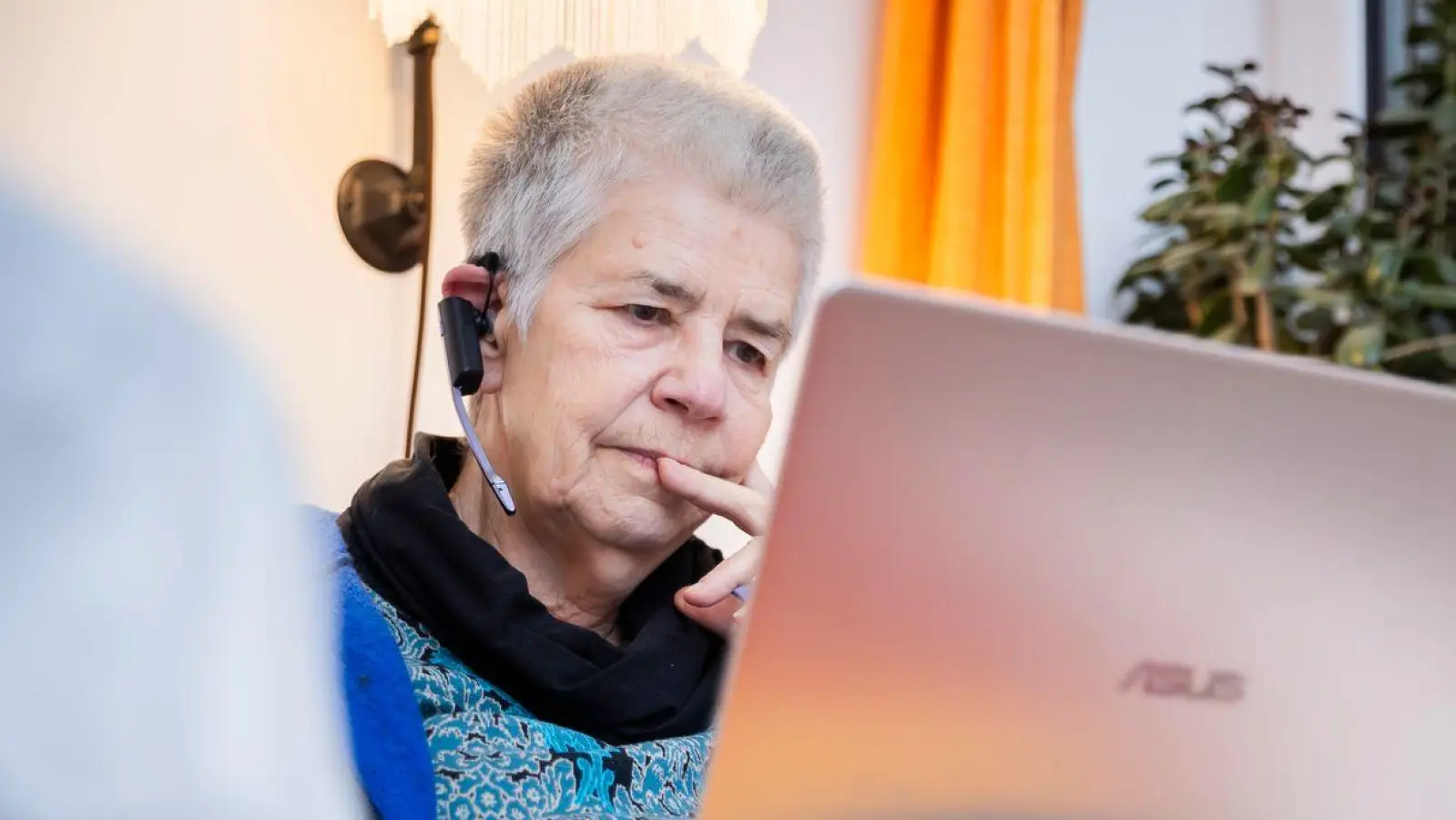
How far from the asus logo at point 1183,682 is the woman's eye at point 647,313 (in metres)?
0.63

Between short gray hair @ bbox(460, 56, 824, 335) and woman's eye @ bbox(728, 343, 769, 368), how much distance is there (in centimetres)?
6

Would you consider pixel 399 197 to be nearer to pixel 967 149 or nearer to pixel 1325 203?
pixel 967 149

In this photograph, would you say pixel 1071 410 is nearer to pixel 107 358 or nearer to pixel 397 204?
pixel 107 358

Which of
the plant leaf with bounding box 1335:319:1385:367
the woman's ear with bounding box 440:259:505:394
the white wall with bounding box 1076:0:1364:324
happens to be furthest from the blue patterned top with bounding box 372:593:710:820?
the white wall with bounding box 1076:0:1364:324

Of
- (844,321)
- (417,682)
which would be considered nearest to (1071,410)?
(844,321)

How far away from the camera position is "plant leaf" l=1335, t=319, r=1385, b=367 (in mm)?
1811

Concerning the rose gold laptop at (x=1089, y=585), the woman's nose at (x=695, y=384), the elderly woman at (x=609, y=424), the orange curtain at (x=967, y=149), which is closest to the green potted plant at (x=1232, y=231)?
the orange curtain at (x=967, y=149)

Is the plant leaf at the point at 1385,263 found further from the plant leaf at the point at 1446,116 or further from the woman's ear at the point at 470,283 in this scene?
the woman's ear at the point at 470,283

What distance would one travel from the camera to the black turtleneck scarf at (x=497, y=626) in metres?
1.01

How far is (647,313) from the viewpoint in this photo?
1.12 m

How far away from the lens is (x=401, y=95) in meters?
1.72

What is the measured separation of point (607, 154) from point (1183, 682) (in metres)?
0.72

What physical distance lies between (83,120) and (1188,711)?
1.28 meters

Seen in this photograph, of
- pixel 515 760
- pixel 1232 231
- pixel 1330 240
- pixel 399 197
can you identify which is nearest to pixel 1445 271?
pixel 1330 240
